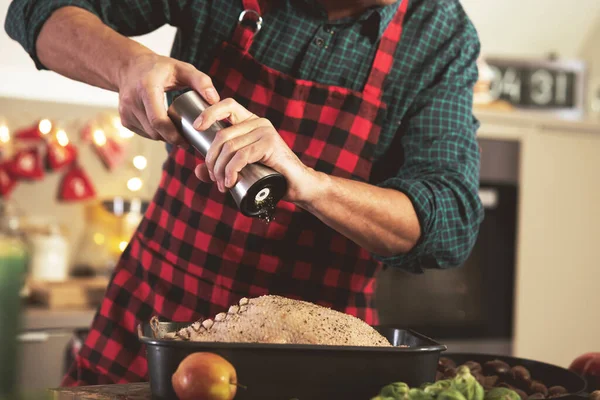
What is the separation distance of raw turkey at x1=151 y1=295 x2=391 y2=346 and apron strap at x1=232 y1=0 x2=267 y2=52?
509 millimetres

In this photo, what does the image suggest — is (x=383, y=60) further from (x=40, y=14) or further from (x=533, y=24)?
(x=533, y=24)

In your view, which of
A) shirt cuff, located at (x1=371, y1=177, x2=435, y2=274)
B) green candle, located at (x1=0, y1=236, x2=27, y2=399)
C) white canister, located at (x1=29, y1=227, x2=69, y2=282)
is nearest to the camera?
green candle, located at (x1=0, y1=236, x2=27, y2=399)

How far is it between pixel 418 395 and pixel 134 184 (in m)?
2.14

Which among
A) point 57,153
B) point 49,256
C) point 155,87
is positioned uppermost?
point 57,153

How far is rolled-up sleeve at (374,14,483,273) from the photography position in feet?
3.92

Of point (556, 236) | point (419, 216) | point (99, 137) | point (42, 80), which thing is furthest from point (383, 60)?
point (556, 236)

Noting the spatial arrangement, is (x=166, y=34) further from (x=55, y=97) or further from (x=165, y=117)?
(x=165, y=117)

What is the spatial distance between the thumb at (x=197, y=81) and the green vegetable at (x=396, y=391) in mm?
420

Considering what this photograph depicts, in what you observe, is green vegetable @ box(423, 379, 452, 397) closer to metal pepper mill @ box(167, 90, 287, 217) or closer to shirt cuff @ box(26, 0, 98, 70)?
metal pepper mill @ box(167, 90, 287, 217)

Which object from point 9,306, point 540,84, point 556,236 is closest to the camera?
point 9,306

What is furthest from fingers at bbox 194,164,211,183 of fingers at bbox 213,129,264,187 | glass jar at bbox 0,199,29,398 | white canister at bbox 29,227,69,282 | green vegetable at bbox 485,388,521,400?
white canister at bbox 29,227,69,282

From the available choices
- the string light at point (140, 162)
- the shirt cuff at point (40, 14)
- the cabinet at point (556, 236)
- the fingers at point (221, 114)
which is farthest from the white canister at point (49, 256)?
the fingers at point (221, 114)

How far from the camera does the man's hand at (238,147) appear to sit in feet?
2.99

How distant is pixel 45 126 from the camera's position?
2664mm
